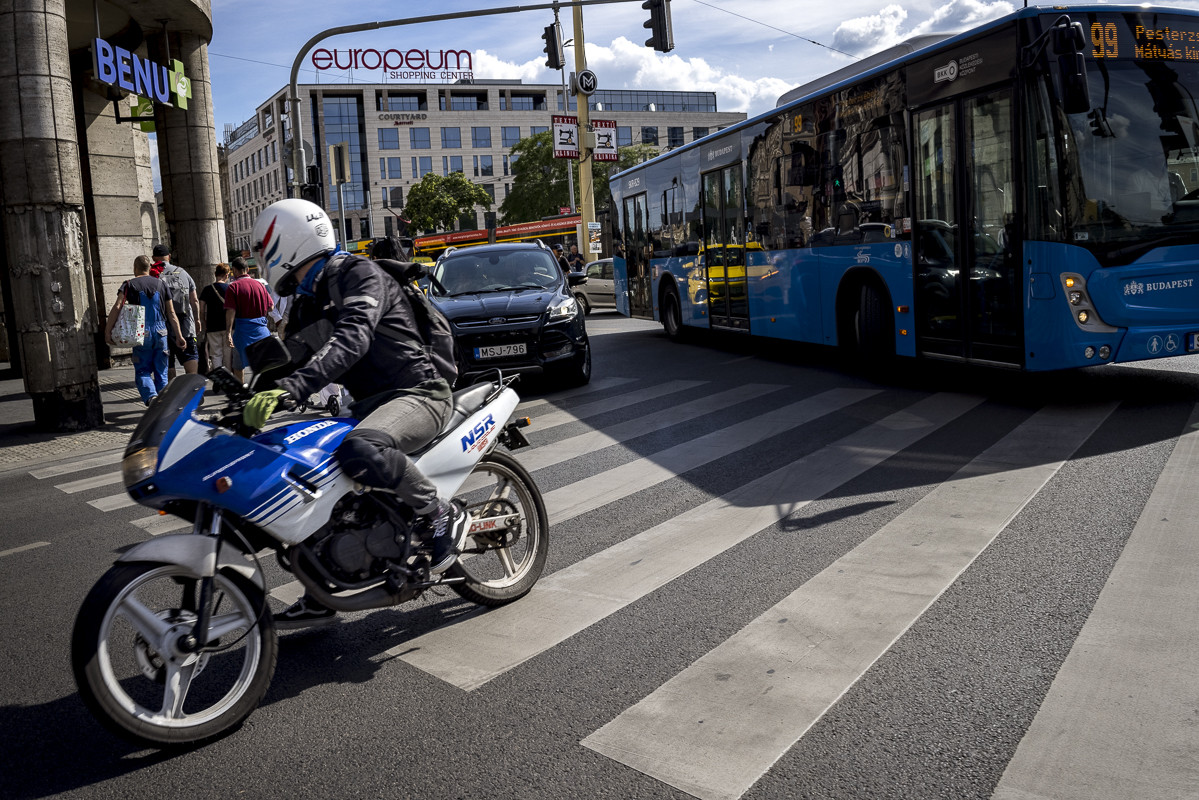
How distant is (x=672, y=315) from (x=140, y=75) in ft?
29.3

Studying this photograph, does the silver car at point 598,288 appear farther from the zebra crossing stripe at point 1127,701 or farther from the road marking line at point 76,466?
the zebra crossing stripe at point 1127,701

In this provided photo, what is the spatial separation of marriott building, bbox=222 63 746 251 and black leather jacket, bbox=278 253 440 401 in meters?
86.6

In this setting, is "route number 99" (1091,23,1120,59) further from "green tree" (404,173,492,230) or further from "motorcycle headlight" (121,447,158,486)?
"green tree" (404,173,492,230)

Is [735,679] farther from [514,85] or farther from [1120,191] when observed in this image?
[514,85]

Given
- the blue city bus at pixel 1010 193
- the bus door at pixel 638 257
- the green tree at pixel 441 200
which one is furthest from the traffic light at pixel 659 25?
the green tree at pixel 441 200

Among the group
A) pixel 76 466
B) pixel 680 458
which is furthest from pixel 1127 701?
pixel 76 466

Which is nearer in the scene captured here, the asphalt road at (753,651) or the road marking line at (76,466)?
the asphalt road at (753,651)

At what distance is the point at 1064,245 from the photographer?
317 inches

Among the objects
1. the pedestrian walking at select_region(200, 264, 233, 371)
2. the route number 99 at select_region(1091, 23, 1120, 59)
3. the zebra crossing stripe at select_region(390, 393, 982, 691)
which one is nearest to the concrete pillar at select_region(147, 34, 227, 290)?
the pedestrian walking at select_region(200, 264, 233, 371)

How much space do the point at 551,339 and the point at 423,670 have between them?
800cm

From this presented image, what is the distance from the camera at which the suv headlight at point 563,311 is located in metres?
11.7

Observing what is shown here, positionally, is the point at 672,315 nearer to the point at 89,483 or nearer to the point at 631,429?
the point at 631,429

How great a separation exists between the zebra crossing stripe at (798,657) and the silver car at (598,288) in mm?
21634

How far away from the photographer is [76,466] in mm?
9039
